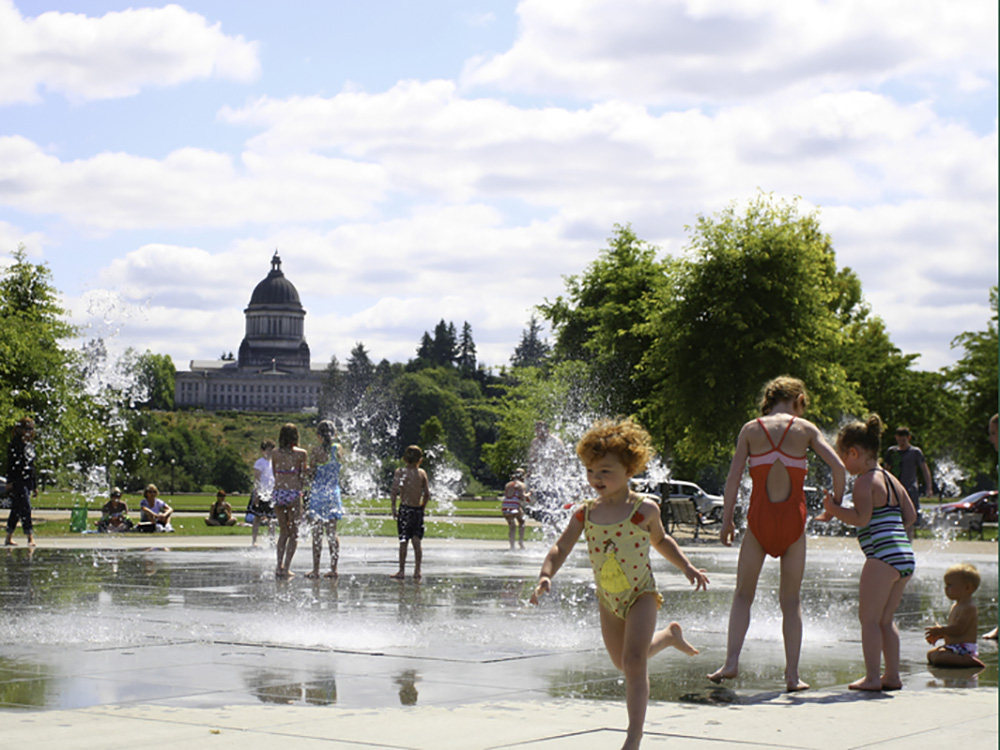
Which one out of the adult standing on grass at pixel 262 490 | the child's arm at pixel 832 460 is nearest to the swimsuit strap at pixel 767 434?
the child's arm at pixel 832 460

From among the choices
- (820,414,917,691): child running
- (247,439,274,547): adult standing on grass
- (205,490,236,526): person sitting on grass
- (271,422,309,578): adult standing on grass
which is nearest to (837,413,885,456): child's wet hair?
(820,414,917,691): child running

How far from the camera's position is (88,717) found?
5.88 m

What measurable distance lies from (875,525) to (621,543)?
8.54 feet

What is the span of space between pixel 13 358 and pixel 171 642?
30168 mm

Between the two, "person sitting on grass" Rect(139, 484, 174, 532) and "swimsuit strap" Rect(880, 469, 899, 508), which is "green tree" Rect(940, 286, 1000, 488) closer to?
"person sitting on grass" Rect(139, 484, 174, 532)

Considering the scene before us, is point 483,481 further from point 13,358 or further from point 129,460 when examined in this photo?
point 13,358

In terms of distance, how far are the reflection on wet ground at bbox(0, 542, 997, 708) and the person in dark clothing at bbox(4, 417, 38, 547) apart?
3022 millimetres

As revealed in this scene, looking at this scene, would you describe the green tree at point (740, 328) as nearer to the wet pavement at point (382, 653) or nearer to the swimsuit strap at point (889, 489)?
the wet pavement at point (382, 653)

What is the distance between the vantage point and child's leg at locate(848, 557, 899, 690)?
709cm

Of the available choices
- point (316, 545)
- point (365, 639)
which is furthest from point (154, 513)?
point (365, 639)

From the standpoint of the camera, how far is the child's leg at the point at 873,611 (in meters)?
7.09

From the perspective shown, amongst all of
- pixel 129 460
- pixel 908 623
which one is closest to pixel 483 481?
pixel 129 460

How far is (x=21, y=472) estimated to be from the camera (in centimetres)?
1914

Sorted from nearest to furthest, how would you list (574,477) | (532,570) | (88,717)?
(88,717) < (532,570) < (574,477)
